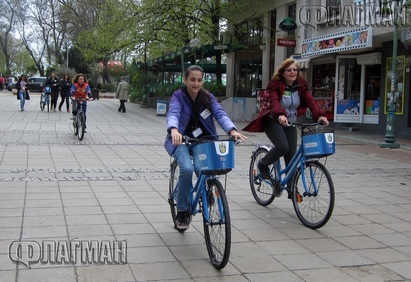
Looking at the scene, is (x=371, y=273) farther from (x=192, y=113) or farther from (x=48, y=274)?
(x=48, y=274)

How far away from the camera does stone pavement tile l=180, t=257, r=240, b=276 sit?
4117 millimetres

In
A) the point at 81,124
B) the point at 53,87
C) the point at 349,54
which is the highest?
the point at 349,54

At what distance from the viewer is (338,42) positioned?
16031 millimetres

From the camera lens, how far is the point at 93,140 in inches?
505

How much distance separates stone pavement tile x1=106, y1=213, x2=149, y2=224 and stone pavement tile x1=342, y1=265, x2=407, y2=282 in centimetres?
226

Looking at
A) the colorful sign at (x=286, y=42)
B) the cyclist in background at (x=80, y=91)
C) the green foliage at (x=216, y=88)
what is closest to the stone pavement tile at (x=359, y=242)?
the cyclist in background at (x=80, y=91)

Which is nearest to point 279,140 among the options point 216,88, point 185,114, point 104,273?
point 185,114

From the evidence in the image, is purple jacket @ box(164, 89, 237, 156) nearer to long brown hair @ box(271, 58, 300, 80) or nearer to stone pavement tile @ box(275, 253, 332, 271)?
stone pavement tile @ box(275, 253, 332, 271)

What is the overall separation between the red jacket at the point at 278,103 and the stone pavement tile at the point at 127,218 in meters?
1.58

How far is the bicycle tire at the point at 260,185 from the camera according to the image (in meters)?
6.39

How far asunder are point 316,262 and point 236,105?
16.3 metres

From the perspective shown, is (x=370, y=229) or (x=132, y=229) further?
(x=370, y=229)

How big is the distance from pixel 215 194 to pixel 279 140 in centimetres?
186

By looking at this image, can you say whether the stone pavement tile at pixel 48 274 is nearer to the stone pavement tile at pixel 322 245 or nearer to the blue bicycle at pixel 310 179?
the stone pavement tile at pixel 322 245
